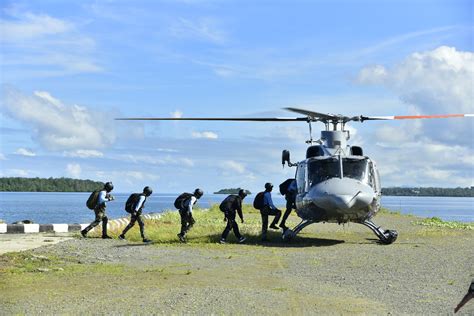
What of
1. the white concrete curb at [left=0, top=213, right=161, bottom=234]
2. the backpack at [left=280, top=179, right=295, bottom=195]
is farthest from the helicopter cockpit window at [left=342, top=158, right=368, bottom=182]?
the white concrete curb at [left=0, top=213, right=161, bottom=234]

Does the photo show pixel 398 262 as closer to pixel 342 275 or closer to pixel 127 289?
pixel 342 275

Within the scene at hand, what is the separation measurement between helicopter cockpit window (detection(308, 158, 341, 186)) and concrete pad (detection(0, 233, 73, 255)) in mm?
7718

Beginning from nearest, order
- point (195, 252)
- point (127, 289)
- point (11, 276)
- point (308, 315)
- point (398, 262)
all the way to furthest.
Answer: point (308, 315)
point (127, 289)
point (11, 276)
point (398, 262)
point (195, 252)

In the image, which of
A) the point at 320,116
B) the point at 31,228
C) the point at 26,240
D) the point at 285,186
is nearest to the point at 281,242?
the point at 285,186

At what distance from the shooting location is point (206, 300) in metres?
10.1

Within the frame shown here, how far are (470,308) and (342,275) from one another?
12.3 ft

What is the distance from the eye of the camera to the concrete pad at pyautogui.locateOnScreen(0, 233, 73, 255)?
748 inches

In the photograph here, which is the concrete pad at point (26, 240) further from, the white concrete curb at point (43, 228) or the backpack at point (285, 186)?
the backpack at point (285, 186)

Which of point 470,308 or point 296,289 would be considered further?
point 296,289

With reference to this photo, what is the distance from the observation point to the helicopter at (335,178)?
18672mm

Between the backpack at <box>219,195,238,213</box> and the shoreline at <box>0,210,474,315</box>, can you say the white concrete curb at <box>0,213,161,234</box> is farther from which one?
the backpack at <box>219,195,238,213</box>

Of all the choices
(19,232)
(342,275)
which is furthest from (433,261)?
(19,232)

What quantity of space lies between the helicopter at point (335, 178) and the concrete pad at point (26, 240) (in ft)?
15.6

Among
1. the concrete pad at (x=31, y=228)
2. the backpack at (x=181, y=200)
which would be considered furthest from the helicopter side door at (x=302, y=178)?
the concrete pad at (x=31, y=228)
